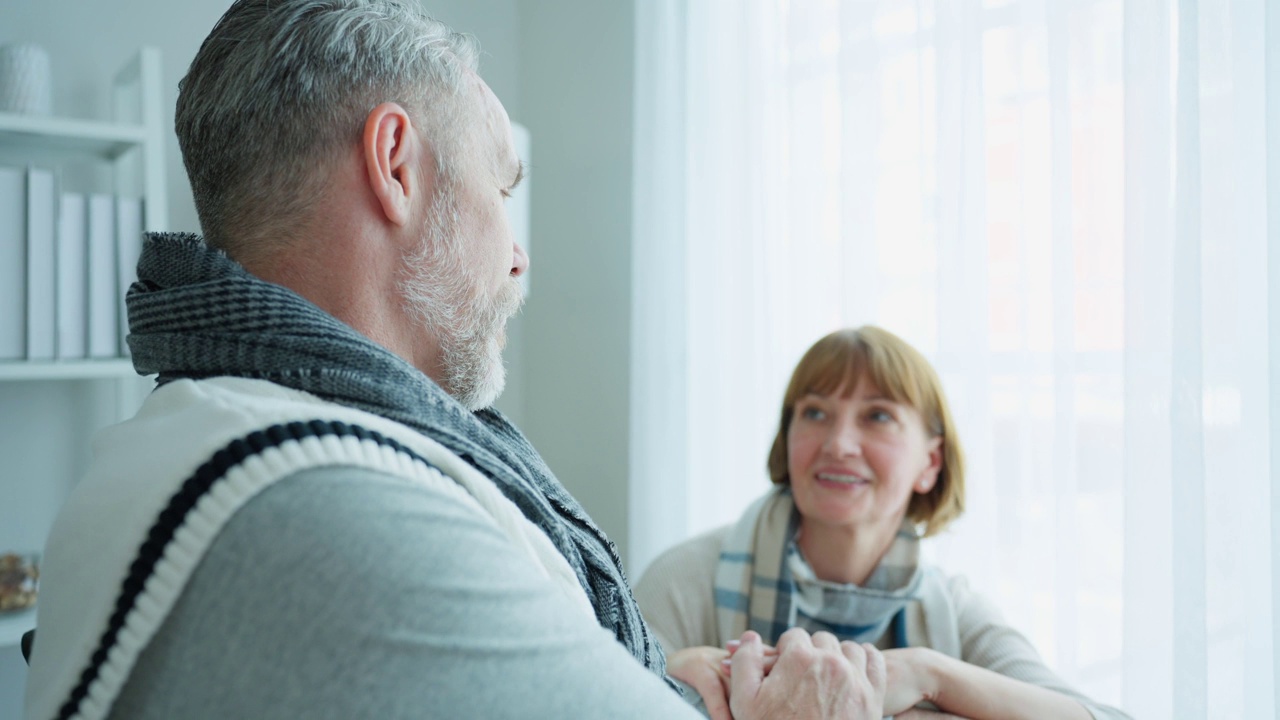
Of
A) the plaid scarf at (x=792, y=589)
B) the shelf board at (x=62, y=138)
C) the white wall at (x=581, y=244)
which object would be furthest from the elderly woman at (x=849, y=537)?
the shelf board at (x=62, y=138)

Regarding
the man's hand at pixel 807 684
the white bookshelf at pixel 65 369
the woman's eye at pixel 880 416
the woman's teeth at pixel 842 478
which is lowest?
the man's hand at pixel 807 684

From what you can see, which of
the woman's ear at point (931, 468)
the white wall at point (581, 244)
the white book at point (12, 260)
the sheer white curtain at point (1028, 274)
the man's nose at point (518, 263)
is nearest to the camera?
the man's nose at point (518, 263)

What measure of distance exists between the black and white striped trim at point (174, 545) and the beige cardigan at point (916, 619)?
3.98 ft

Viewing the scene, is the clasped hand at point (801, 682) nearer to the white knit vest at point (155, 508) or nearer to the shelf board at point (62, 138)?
the white knit vest at point (155, 508)

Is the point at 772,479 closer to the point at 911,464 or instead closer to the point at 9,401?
the point at 911,464

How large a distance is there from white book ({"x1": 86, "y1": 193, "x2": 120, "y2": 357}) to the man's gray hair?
130 centimetres

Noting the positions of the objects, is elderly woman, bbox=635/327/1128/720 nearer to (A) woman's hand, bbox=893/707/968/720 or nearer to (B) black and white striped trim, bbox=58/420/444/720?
(A) woman's hand, bbox=893/707/968/720

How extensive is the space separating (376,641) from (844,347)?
135 centimetres

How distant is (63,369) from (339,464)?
1677 millimetres

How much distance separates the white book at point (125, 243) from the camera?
1.98m

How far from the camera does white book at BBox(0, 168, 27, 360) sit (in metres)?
1.87

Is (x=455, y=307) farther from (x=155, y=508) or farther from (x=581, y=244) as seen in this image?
(x=581, y=244)

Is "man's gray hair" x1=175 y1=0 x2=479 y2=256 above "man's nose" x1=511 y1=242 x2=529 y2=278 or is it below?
above

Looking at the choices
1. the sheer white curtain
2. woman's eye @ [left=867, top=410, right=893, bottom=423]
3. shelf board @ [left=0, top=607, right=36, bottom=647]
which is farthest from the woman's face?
shelf board @ [left=0, top=607, right=36, bottom=647]
